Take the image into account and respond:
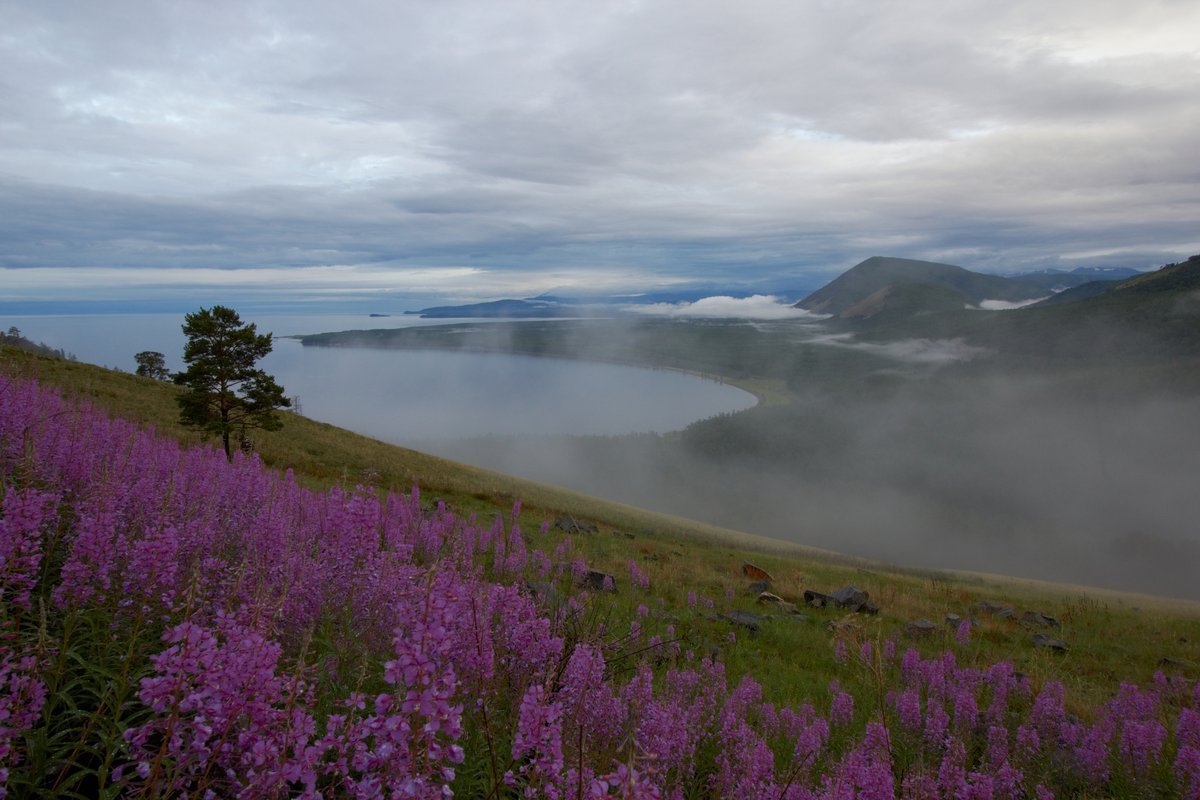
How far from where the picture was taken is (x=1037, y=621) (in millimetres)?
20109

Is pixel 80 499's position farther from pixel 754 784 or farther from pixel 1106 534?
pixel 1106 534

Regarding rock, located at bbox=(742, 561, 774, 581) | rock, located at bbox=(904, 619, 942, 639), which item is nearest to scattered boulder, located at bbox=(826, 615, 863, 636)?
rock, located at bbox=(904, 619, 942, 639)

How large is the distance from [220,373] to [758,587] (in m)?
24.4

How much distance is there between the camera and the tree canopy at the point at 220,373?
1086 inches

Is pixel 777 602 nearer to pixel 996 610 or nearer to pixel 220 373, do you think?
pixel 996 610

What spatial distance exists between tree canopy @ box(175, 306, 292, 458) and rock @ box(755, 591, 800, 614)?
22982 millimetres

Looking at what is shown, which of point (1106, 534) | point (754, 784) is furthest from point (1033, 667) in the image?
point (1106, 534)

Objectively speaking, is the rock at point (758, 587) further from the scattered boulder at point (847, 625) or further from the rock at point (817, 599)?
the scattered boulder at point (847, 625)

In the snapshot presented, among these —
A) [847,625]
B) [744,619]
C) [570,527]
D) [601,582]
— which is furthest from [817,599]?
[570,527]

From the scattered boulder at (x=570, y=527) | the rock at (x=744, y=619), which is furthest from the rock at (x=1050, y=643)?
the scattered boulder at (x=570, y=527)

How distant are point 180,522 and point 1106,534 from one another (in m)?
153

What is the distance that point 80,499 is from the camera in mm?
5613

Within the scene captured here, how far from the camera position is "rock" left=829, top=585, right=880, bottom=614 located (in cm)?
1859

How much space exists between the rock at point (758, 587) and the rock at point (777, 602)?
579 mm
